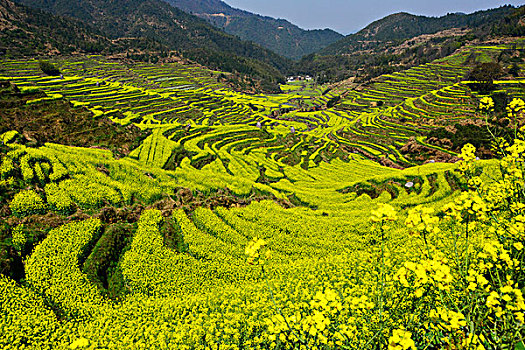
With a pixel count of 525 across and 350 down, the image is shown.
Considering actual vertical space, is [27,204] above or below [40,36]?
below

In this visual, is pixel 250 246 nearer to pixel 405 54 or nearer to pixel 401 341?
pixel 401 341

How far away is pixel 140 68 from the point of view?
74750 millimetres

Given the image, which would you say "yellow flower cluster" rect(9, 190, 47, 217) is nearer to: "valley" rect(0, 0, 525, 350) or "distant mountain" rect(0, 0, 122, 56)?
"valley" rect(0, 0, 525, 350)

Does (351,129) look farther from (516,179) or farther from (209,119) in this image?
(516,179)

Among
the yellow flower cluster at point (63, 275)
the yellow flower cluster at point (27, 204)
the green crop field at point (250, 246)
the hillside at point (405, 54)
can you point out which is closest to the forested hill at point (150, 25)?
the hillside at point (405, 54)

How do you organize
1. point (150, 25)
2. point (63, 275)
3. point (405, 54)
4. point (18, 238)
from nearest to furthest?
point (63, 275)
point (18, 238)
point (405, 54)
point (150, 25)

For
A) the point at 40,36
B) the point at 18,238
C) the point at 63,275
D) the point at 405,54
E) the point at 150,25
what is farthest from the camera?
the point at 150,25

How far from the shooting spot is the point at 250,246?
412 cm

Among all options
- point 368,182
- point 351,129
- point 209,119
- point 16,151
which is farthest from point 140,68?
point 368,182

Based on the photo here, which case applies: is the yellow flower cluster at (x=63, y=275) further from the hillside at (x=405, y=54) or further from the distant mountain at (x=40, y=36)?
the hillside at (x=405, y=54)

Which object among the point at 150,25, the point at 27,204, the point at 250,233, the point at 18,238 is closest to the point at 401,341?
the point at 250,233

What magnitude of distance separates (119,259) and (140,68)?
248 feet

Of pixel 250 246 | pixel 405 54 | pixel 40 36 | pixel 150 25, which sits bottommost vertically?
pixel 250 246

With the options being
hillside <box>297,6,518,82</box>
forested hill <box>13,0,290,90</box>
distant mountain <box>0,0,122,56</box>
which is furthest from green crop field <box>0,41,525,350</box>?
forested hill <box>13,0,290,90</box>
